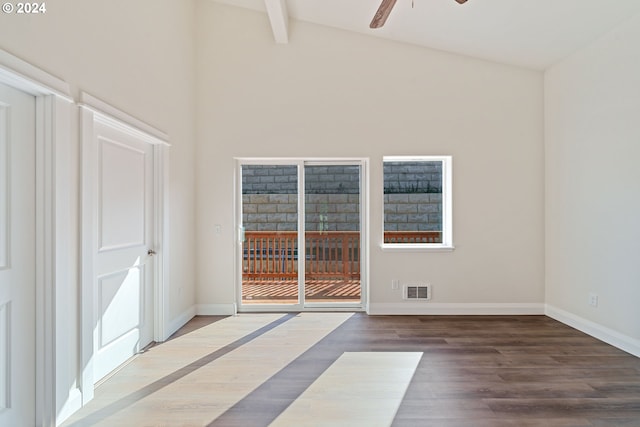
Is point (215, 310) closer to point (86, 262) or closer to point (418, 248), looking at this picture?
point (86, 262)

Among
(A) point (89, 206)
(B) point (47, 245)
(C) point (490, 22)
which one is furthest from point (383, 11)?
(B) point (47, 245)

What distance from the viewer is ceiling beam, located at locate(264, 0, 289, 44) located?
134 inches

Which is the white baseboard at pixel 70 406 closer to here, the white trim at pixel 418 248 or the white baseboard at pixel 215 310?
the white baseboard at pixel 215 310

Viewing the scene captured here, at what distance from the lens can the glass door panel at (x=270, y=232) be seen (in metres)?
4.25

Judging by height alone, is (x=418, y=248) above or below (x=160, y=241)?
below

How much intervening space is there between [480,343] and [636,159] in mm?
2073

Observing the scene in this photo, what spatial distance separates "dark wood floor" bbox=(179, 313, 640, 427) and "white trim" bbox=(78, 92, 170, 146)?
1955 millimetres

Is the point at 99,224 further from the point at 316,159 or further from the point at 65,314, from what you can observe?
the point at 316,159

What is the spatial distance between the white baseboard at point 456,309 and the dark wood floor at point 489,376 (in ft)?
0.96

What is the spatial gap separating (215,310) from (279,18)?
3.36 m

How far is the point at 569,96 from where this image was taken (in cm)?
363

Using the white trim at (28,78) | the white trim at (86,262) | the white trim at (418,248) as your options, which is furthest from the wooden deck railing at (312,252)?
the white trim at (28,78)

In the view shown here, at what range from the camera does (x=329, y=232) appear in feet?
→ 14.0

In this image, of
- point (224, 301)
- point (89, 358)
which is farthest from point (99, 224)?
point (224, 301)
